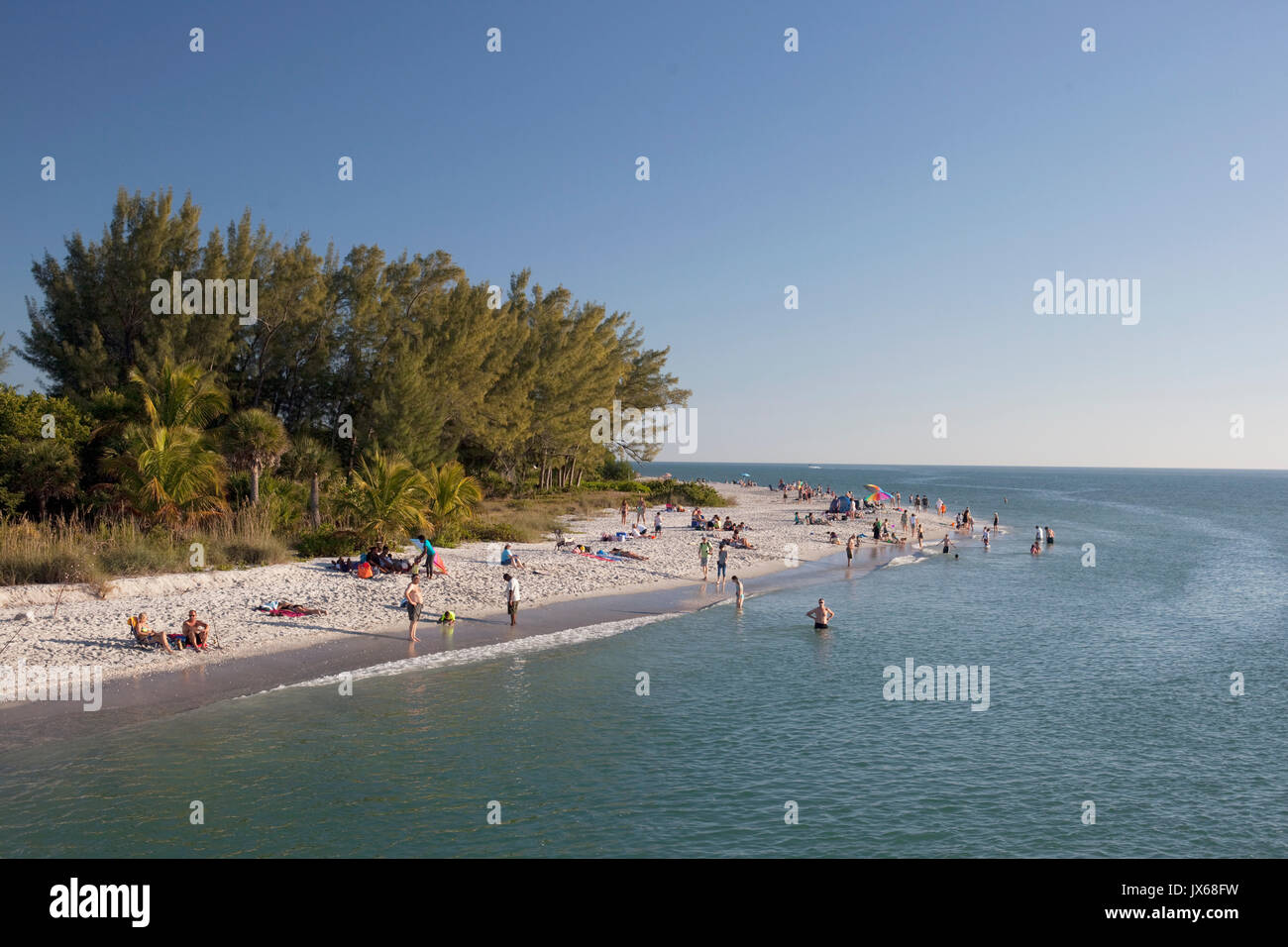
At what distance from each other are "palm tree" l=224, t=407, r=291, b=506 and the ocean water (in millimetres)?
13506

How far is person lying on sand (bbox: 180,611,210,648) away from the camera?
706 inches

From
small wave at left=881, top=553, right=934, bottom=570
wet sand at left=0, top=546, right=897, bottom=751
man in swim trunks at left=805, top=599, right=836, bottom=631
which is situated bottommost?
small wave at left=881, top=553, right=934, bottom=570

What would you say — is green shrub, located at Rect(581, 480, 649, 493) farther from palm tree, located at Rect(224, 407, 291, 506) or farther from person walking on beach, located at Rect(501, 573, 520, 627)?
person walking on beach, located at Rect(501, 573, 520, 627)

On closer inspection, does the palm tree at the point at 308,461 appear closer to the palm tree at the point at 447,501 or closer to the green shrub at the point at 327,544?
the green shrub at the point at 327,544

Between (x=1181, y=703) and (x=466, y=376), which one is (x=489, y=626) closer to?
(x=1181, y=703)

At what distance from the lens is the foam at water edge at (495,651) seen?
18.2 meters

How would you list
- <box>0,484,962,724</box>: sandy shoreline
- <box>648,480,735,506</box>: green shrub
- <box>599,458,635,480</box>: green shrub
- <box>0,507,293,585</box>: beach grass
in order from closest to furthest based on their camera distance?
<box>0,484,962,724</box>: sandy shoreline < <box>0,507,293,585</box>: beach grass < <box>648,480,735,506</box>: green shrub < <box>599,458,635,480</box>: green shrub

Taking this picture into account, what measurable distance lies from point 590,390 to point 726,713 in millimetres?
42728

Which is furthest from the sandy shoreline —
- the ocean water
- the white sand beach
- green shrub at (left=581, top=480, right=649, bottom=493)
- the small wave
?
green shrub at (left=581, top=480, right=649, bottom=493)

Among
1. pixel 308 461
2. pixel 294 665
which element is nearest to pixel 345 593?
pixel 294 665

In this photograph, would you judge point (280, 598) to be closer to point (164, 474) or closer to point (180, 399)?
point (164, 474)

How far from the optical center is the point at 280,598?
22.1 m

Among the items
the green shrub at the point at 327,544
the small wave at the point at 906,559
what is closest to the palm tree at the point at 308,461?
the green shrub at the point at 327,544
